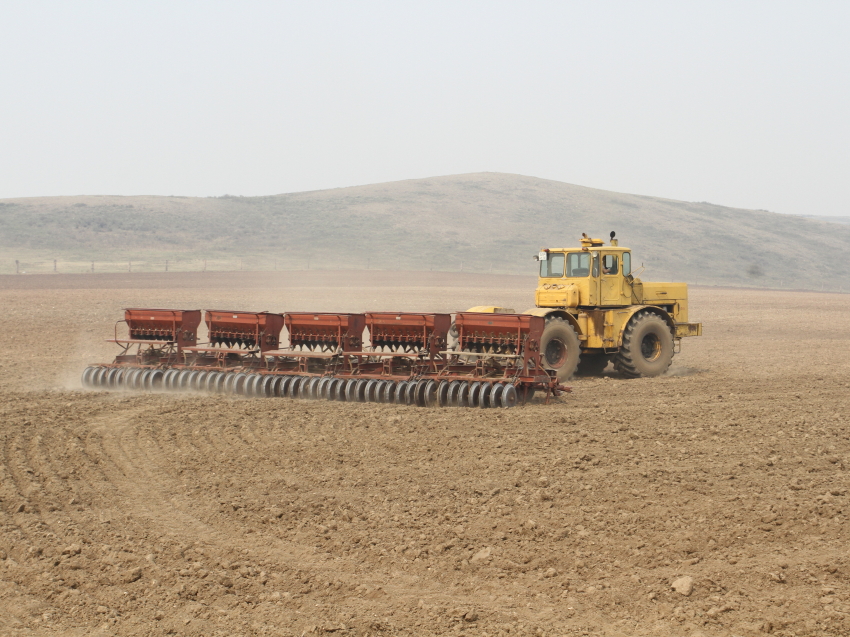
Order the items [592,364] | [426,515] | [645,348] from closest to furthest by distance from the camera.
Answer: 1. [426,515]
2. [645,348]
3. [592,364]

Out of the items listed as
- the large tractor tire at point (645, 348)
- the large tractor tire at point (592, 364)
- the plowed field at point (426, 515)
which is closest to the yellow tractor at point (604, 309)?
the large tractor tire at point (645, 348)

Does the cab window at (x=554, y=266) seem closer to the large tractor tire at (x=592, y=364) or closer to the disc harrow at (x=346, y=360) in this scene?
the large tractor tire at (x=592, y=364)

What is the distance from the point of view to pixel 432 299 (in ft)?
123

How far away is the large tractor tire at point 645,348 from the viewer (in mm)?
15875

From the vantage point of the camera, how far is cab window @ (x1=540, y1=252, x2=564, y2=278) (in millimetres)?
16156

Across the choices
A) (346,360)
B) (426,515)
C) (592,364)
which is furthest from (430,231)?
(426,515)

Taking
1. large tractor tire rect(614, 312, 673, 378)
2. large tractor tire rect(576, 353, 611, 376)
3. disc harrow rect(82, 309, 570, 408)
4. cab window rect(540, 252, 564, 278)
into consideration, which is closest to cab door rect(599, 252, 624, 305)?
large tractor tire rect(614, 312, 673, 378)

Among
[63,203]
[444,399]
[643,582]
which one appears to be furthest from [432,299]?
[63,203]

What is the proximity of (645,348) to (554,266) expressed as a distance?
216 centimetres

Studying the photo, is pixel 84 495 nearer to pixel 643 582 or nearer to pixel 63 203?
pixel 643 582

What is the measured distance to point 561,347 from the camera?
15.4m

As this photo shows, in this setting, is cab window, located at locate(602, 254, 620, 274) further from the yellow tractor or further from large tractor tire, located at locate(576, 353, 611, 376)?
large tractor tire, located at locate(576, 353, 611, 376)

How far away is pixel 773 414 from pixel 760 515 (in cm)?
485

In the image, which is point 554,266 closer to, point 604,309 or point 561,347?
point 604,309
